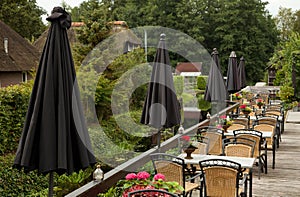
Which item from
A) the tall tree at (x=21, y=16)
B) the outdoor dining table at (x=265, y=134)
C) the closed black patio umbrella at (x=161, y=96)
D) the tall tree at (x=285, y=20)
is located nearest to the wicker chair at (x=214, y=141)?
the outdoor dining table at (x=265, y=134)

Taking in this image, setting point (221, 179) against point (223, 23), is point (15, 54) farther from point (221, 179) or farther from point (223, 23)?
point (223, 23)

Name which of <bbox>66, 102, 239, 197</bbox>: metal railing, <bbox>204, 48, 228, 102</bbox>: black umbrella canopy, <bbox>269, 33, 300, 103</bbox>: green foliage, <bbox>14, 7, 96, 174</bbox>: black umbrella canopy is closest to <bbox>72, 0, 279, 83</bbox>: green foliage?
<bbox>269, 33, 300, 103</bbox>: green foliage

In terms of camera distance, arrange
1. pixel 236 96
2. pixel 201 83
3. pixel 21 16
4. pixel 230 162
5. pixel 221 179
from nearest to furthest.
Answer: pixel 230 162
pixel 221 179
pixel 236 96
pixel 201 83
pixel 21 16

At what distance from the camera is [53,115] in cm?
328

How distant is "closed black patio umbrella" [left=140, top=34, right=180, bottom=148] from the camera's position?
620cm

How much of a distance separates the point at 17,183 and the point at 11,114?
8.17ft

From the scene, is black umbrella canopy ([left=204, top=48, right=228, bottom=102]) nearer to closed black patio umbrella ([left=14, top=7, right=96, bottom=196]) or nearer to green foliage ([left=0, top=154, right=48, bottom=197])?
green foliage ([left=0, top=154, right=48, bottom=197])

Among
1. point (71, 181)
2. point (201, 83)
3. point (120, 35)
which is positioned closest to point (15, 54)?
point (120, 35)

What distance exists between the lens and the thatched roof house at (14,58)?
22.1 meters

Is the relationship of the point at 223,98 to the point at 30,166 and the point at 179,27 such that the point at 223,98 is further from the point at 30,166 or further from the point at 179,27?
the point at 179,27

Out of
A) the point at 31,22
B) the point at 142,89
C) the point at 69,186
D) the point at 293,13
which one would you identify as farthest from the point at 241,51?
the point at 69,186

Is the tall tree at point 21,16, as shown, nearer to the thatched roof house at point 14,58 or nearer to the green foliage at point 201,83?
the thatched roof house at point 14,58

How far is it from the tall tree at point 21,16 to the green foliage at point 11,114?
18839 mm

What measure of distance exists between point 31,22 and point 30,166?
30403 mm
